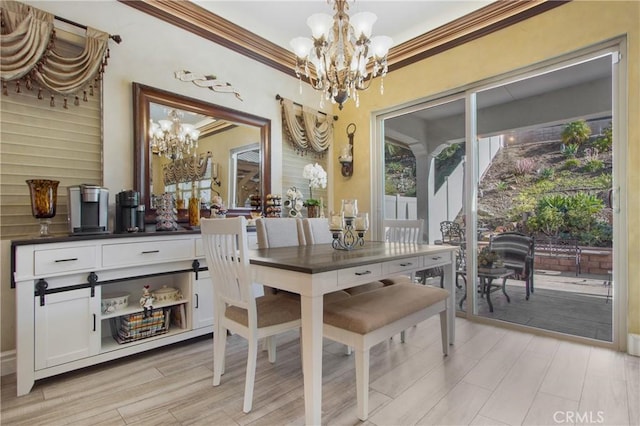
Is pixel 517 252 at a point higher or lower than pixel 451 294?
higher

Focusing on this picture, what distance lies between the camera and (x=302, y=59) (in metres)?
2.42

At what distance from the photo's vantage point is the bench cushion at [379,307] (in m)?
1.65

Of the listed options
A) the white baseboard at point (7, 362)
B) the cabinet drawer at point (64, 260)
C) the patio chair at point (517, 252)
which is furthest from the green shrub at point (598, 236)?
the white baseboard at point (7, 362)

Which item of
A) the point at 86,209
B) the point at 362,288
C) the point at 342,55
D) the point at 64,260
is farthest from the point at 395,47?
the point at 64,260

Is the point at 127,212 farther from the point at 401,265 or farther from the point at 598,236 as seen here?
the point at 598,236

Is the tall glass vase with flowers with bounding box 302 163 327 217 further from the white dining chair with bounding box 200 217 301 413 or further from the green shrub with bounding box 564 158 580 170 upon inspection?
the green shrub with bounding box 564 158 580 170

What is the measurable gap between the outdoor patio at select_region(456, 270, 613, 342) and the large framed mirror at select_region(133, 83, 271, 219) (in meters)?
2.76

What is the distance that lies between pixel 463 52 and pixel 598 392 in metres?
3.03

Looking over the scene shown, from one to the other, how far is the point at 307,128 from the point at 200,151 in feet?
4.85

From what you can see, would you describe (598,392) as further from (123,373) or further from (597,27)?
(123,373)

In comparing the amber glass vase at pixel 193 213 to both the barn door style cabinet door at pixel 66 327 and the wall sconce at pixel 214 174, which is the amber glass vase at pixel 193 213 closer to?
the wall sconce at pixel 214 174

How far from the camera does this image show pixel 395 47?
361cm

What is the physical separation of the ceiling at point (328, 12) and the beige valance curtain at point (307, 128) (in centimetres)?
79

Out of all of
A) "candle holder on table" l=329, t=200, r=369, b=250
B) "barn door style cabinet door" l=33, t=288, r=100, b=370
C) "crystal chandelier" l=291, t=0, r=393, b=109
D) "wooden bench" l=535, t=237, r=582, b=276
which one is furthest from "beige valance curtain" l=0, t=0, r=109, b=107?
"wooden bench" l=535, t=237, r=582, b=276
